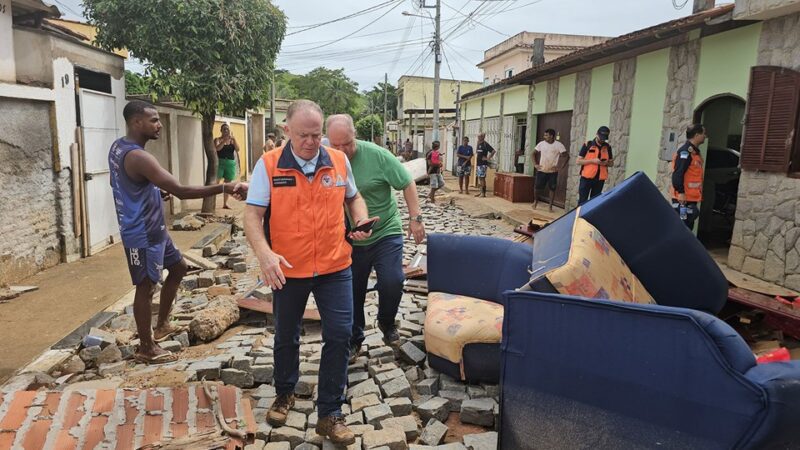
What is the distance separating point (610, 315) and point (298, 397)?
2.15 metres

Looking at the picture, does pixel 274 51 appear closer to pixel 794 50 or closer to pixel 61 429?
pixel 794 50

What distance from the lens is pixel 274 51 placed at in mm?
11062

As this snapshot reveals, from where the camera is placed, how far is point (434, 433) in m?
3.10

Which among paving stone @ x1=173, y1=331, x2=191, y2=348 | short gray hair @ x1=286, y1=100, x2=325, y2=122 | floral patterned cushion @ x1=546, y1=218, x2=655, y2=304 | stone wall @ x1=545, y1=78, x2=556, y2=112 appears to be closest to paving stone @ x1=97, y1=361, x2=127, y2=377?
paving stone @ x1=173, y1=331, x2=191, y2=348

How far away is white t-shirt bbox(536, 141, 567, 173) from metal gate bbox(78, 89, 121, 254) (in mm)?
8414

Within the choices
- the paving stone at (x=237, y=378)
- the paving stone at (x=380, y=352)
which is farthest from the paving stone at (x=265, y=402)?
the paving stone at (x=380, y=352)

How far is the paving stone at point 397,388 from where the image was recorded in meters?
3.54

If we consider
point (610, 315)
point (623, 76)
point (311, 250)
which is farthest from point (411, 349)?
point (623, 76)

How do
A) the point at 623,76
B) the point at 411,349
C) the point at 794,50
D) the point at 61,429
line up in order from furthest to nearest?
the point at 623,76
the point at 794,50
the point at 411,349
the point at 61,429

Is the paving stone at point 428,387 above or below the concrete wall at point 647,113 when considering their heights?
below

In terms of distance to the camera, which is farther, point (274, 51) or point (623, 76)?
point (274, 51)

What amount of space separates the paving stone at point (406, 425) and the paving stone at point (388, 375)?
1.42 ft

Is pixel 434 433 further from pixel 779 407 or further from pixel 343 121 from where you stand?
pixel 343 121

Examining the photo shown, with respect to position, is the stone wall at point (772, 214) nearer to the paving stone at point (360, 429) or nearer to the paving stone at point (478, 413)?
the paving stone at point (478, 413)
